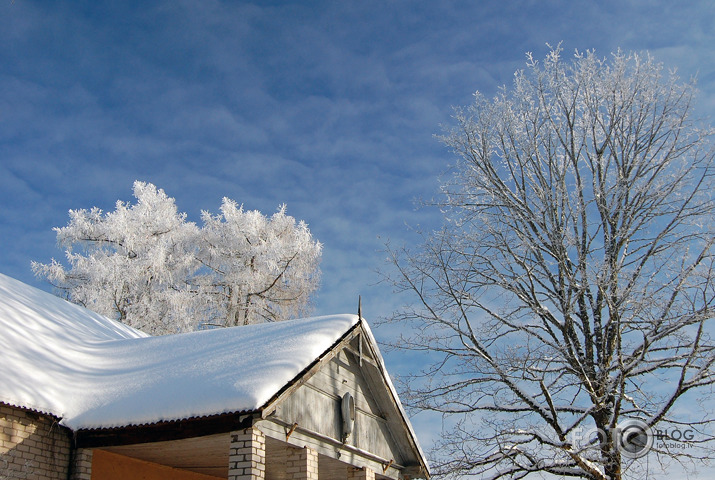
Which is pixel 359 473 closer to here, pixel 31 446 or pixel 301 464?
pixel 301 464

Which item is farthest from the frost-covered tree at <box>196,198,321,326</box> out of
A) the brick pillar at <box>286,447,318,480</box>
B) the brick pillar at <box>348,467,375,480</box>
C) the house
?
the brick pillar at <box>286,447,318,480</box>

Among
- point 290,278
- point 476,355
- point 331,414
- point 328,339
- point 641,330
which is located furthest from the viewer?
point 290,278

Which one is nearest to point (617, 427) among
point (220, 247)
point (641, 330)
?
point (641, 330)

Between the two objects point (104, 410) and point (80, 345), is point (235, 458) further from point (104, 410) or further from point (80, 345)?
point (80, 345)

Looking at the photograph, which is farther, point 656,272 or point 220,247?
point 220,247

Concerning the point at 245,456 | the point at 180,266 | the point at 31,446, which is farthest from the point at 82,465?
the point at 180,266

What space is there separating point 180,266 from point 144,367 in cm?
1788

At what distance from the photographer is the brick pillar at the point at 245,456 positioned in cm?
862

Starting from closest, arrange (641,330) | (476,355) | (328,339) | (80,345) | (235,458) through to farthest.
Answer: (235,458), (328,339), (80,345), (641,330), (476,355)

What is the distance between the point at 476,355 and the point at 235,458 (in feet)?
23.4

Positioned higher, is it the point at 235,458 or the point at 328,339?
the point at 328,339

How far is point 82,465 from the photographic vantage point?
31.0 ft

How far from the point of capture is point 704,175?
1409 centimetres

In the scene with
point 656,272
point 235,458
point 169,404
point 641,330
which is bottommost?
point 235,458
